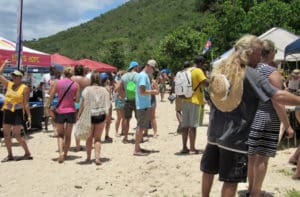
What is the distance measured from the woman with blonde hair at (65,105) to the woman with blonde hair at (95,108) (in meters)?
0.38

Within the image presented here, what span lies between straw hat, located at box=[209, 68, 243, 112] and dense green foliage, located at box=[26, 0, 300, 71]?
22.9 meters

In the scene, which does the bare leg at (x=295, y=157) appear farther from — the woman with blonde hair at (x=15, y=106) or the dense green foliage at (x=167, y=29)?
the dense green foliage at (x=167, y=29)

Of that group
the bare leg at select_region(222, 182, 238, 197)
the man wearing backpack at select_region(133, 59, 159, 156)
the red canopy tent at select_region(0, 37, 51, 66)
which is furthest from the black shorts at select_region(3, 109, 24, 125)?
the bare leg at select_region(222, 182, 238, 197)

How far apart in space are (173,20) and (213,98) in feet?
250

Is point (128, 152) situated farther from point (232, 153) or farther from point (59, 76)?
point (232, 153)

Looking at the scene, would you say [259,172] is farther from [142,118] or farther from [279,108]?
[142,118]

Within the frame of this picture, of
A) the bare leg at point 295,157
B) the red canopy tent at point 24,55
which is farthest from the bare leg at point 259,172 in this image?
the red canopy tent at point 24,55

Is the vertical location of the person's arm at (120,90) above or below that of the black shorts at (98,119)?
above

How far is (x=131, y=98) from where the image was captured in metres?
10.4

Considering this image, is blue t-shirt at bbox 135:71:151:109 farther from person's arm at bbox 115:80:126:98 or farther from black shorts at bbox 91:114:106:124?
person's arm at bbox 115:80:126:98

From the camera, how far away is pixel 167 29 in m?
76.4

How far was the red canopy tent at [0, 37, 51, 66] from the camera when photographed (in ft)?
39.9

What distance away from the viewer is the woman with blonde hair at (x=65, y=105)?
8258mm

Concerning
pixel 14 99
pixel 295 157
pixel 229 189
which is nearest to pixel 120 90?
pixel 14 99
